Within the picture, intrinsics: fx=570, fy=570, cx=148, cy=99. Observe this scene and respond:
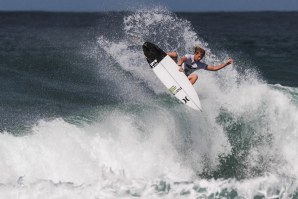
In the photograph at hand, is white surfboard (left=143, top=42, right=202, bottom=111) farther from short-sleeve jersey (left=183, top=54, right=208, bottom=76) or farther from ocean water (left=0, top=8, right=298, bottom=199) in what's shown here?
ocean water (left=0, top=8, right=298, bottom=199)

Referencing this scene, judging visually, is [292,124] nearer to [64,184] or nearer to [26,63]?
[64,184]

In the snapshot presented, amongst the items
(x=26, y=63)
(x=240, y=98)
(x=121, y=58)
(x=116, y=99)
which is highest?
(x=26, y=63)

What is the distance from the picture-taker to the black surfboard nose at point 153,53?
13.9 metres

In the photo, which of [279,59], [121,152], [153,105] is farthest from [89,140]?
[279,59]

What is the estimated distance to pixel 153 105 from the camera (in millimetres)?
15906

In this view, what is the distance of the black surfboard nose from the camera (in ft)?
45.7

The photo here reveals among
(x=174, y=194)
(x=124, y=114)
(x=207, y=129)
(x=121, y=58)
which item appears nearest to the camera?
(x=174, y=194)

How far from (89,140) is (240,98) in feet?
13.0

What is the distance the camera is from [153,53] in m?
14.1

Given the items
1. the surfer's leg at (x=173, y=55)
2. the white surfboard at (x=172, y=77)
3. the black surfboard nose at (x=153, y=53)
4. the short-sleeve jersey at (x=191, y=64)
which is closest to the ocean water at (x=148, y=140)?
the white surfboard at (x=172, y=77)

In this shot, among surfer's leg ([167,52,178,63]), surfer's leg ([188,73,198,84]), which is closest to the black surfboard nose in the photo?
surfer's leg ([167,52,178,63])

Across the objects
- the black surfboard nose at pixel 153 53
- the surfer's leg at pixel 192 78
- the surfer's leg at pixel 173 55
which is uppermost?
the black surfboard nose at pixel 153 53

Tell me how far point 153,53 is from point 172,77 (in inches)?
36.0

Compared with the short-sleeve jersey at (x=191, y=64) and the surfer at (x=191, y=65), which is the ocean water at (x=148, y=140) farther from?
the short-sleeve jersey at (x=191, y=64)
